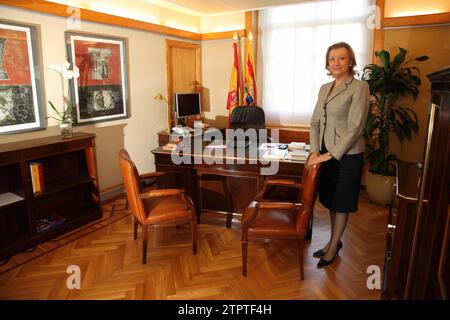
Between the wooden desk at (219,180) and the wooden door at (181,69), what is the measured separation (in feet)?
6.07

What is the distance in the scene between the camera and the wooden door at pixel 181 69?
4.75 m

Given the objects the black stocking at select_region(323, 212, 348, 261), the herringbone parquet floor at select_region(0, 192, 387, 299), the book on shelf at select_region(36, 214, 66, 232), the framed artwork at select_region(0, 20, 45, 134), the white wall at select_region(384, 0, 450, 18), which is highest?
the white wall at select_region(384, 0, 450, 18)

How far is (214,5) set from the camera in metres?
4.52

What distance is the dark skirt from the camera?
2.31 metres

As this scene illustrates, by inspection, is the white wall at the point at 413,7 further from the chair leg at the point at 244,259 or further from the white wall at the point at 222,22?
the chair leg at the point at 244,259

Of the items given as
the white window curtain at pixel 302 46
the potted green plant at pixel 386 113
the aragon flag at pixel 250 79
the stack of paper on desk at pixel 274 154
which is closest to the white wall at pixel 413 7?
the white window curtain at pixel 302 46

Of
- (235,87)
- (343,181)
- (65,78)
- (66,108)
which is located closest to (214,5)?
(235,87)

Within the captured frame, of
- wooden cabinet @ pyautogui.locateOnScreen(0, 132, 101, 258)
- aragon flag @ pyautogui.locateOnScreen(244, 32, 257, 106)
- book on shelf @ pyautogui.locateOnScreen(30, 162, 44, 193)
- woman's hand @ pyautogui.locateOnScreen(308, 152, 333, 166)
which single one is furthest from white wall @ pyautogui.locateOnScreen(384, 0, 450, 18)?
book on shelf @ pyautogui.locateOnScreen(30, 162, 44, 193)

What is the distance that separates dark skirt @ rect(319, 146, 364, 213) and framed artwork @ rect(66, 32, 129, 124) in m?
2.63

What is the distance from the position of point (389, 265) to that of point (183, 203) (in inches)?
62.0

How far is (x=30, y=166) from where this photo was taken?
283 cm

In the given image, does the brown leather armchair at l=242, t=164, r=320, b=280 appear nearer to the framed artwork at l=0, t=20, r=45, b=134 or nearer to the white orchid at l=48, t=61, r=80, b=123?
the white orchid at l=48, t=61, r=80, b=123

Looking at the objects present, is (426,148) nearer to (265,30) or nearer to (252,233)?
(252,233)

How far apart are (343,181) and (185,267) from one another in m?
1.37
